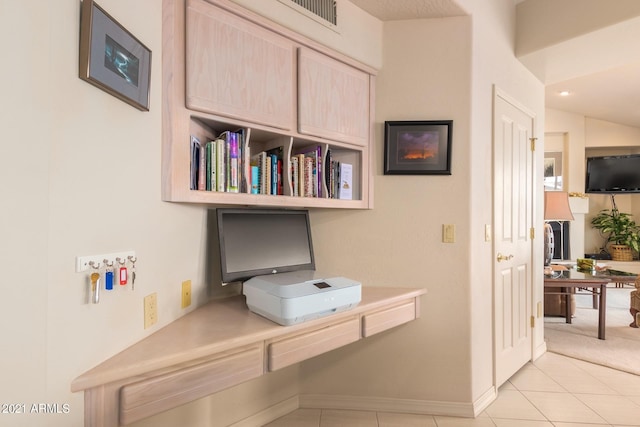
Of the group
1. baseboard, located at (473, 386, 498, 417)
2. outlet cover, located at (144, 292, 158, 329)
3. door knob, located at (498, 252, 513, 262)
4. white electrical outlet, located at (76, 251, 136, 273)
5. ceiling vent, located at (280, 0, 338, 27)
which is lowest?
baseboard, located at (473, 386, 498, 417)

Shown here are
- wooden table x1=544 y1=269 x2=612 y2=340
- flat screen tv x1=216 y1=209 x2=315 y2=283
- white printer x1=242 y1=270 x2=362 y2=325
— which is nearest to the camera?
white printer x1=242 y1=270 x2=362 y2=325

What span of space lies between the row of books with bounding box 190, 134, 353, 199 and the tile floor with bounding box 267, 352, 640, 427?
1.33 m

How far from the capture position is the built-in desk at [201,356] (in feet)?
3.54

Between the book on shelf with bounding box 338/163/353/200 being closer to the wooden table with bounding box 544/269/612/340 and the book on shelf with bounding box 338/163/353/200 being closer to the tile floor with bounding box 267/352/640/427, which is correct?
the tile floor with bounding box 267/352/640/427

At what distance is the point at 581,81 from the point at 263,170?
506 centimetres

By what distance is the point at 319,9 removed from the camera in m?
2.01

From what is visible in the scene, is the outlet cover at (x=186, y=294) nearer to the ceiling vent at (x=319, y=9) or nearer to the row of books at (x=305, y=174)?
the row of books at (x=305, y=174)

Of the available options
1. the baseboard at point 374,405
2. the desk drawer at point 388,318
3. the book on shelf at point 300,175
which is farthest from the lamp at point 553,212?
the book on shelf at point 300,175

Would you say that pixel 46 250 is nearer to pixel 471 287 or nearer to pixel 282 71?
pixel 282 71

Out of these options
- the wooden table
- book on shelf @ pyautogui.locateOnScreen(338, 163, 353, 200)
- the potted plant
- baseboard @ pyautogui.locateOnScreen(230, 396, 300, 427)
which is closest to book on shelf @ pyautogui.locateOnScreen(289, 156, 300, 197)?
book on shelf @ pyautogui.locateOnScreen(338, 163, 353, 200)

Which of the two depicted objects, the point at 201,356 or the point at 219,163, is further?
the point at 219,163

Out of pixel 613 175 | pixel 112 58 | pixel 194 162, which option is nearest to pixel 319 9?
pixel 194 162

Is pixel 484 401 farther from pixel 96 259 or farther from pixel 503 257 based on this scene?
pixel 96 259

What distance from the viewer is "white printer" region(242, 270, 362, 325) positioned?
151 centimetres
